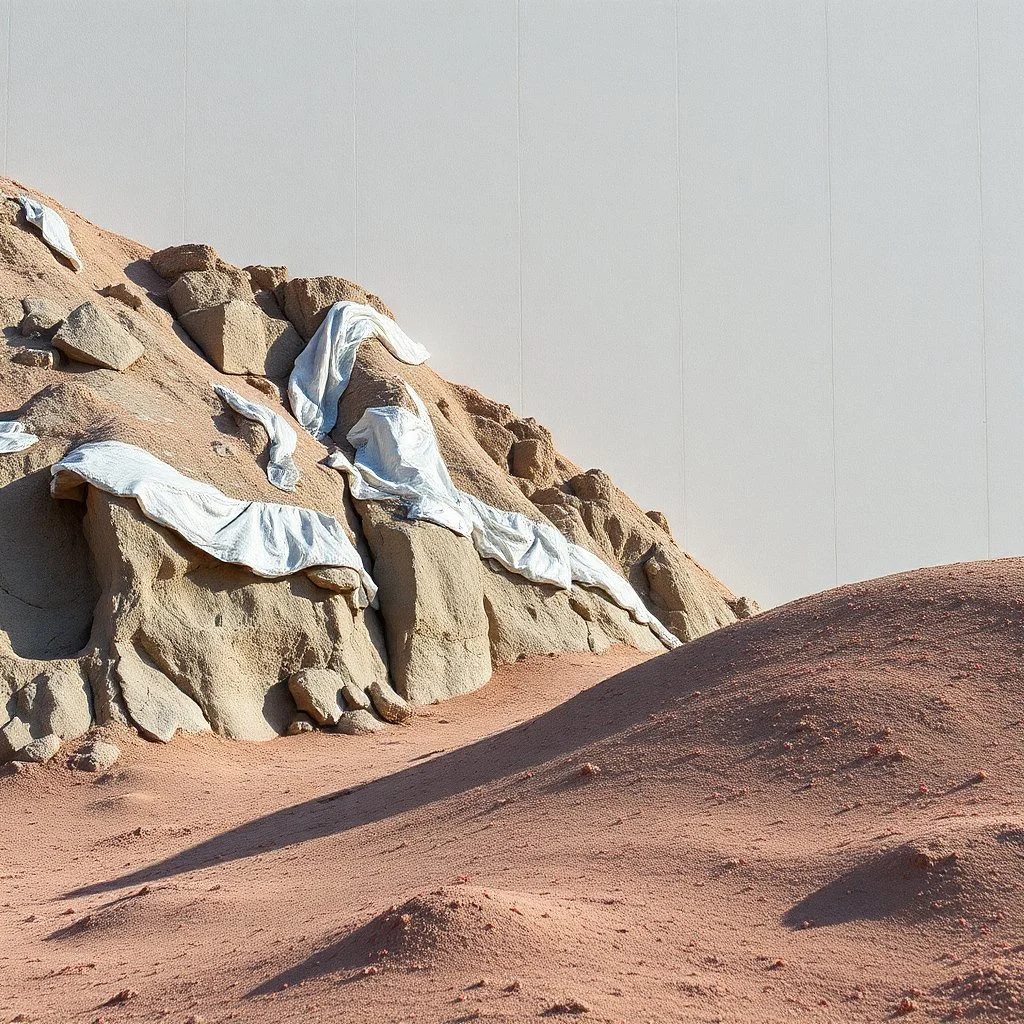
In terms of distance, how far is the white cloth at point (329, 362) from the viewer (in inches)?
606

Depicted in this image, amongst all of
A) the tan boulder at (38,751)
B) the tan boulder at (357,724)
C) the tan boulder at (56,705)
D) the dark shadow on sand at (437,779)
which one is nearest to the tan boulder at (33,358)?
the tan boulder at (56,705)

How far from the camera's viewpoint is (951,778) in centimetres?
575

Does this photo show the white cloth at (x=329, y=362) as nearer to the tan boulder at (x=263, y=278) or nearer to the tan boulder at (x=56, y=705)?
the tan boulder at (x=263, y=278)

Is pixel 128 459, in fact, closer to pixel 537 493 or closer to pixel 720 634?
pixel 720 634

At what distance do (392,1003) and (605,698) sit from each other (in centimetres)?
426

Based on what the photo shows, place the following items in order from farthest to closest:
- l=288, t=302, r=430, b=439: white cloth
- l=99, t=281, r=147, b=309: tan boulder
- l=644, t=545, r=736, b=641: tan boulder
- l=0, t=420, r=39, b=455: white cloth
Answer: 1. l=644, t=545, r=736, b=641: tan boulder
2. l=288, t=302, r=430, b=439: white cloth
3. l=99, t=281, r=147, b=309: tan boulder
4. l=0, t=420, r=39, b=455: white cloth

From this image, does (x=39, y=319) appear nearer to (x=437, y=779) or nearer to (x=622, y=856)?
(x=437, y=779)

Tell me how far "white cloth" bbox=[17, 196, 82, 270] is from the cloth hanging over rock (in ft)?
14.3

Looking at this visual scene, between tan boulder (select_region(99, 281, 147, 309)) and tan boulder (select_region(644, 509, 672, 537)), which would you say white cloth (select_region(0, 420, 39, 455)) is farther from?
tan boulder (select_region(644, 509, 672, 537))

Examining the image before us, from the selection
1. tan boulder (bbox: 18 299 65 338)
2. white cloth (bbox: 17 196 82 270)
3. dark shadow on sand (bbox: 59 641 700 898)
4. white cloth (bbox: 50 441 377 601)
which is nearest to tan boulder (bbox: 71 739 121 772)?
dark shadow on sand (bbox: 59 641 700 898)

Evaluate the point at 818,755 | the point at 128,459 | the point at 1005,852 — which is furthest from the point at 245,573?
the point at 1005,852

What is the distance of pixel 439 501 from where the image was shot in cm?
1420

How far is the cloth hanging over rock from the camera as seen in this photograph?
14.0 metres

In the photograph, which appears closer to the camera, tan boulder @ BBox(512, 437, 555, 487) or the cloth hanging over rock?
the cloth hanging over rock
